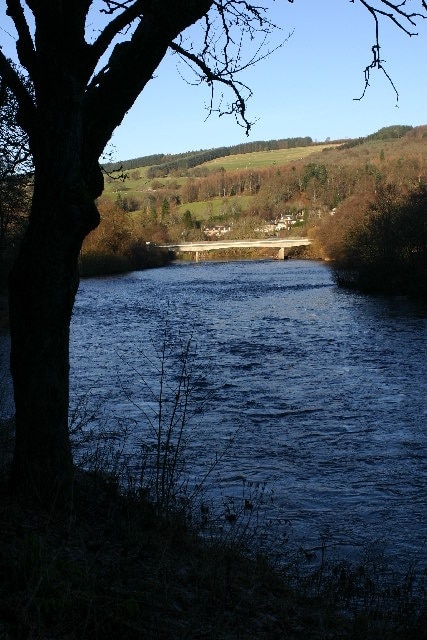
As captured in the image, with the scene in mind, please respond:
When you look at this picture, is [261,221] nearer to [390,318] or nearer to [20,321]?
[390,318]

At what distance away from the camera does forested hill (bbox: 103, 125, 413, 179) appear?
6363 inches

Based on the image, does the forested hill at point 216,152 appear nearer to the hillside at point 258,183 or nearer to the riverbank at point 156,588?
the hillside at point 258,183

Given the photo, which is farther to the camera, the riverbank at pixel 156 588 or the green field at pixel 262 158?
the green field at pixel 262 158

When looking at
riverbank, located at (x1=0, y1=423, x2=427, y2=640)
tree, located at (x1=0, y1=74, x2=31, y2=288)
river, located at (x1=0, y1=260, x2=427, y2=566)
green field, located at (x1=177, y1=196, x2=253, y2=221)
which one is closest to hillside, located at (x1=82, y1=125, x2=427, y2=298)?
green field, located at (x1=177, y1=196, x2=253, y2=221)

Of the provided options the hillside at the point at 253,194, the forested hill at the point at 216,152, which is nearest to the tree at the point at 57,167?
the hillside at the point at 253,194

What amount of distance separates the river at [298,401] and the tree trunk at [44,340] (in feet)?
10.0

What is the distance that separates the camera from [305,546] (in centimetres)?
743

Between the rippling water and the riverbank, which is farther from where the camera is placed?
the rippling water

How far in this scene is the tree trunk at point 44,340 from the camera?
5410 mm

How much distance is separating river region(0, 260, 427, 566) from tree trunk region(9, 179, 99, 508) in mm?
3048

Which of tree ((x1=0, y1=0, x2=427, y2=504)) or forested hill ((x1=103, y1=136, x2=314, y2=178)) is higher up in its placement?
forested hill ((x1=103, y1=136, x2=314, y2=178))

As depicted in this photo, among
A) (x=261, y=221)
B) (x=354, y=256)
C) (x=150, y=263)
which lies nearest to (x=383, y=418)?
(x=354, y=256)

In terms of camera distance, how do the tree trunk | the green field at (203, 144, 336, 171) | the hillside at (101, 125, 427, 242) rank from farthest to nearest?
1. the green field at (203, 144, 336, 171)
2. the hillside at (101, 125, 427, 242)
3. the tree trunk

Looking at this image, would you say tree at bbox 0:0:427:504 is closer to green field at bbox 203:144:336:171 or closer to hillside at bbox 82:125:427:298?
hillside at bbox 82:125:427:298
